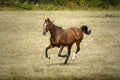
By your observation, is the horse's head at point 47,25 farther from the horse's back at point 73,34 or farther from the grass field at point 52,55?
the grass field at point 52,55

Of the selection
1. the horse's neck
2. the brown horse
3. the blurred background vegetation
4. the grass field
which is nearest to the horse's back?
the brown horse

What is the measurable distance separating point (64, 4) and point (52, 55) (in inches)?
973

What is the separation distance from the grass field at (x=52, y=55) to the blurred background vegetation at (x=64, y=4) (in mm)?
10085

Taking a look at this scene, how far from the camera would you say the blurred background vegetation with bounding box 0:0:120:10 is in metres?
40.4

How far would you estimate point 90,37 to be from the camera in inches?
906

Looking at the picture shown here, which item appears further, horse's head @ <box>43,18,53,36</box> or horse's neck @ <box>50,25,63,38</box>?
horse's neck @ <box>50,25,63,38</box>

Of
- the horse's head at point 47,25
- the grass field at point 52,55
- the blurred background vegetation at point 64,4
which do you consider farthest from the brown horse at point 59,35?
the blurred background vegetation at point 64,4

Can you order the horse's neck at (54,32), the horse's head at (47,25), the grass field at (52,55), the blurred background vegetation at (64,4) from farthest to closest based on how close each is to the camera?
1. the blurred background vegetation at (64,4)
2. the horse's neck at (54,32)
3. the horse's head at (47,25)
4. the grass field at (52,55)

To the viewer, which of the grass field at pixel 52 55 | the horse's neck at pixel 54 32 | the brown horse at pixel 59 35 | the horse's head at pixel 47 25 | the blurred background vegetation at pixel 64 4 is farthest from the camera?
the blurred background vegetation at pixel 64 4

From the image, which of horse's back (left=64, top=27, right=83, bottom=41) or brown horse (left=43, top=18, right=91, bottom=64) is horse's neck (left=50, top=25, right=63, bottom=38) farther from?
horse's back (left=64, top=27, right=83, bottom=41)

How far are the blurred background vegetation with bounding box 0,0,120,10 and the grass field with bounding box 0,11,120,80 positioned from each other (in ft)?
33.1

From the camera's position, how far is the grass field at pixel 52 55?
13.3 metres

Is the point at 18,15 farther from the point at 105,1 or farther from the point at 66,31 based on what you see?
the point at 66,31

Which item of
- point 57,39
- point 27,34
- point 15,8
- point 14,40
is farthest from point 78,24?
point 57,39
